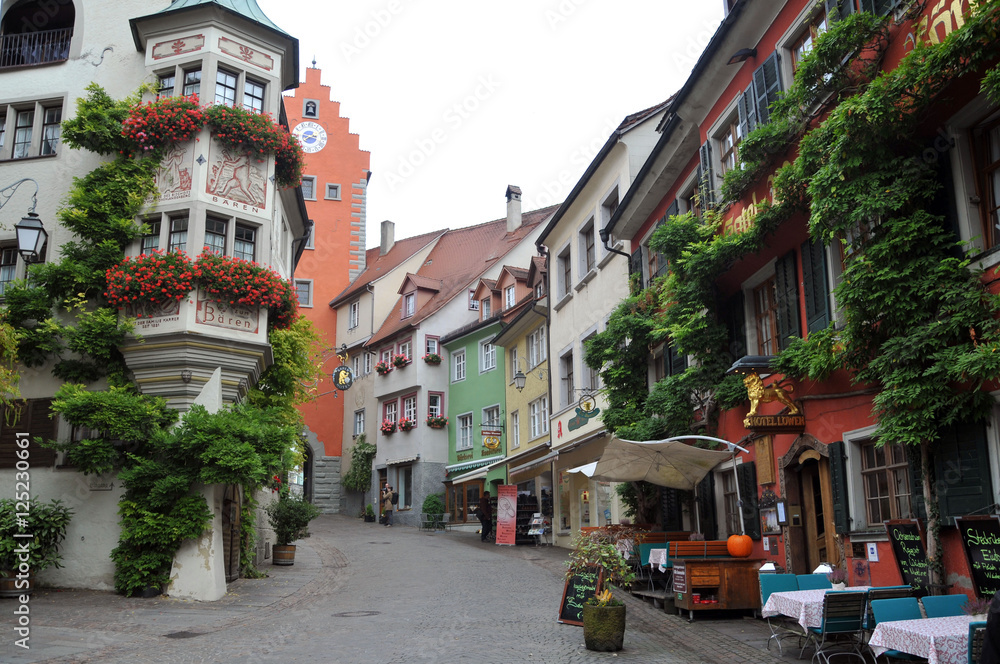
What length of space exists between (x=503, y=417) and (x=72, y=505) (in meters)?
20.1

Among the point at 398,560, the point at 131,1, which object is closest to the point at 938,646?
the point at 398,560

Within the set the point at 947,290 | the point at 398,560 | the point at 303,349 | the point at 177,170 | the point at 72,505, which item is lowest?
the point at 398,560

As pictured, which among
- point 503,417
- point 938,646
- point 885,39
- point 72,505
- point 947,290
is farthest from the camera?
point 503,417

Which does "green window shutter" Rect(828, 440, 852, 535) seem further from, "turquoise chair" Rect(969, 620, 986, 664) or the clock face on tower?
the clock face on tower

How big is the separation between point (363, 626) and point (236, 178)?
9.86 m

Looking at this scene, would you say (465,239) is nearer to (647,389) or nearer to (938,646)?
(647,389)

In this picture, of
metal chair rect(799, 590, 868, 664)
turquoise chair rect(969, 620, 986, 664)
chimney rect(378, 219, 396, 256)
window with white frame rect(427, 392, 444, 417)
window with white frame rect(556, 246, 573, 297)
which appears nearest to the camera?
turquoise chair rect(969, 620, 986, 664)

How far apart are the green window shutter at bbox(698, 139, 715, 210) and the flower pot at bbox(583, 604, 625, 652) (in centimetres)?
811

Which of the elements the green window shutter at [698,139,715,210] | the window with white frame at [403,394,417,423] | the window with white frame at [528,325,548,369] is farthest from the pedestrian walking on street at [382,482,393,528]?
the green window shutter at [698,139,715,210]

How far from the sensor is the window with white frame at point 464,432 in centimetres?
3762

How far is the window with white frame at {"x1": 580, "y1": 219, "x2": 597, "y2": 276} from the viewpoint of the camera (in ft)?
81.1

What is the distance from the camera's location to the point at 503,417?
113 feet

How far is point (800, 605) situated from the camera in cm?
887

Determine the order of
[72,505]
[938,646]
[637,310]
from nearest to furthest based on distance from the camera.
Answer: [938,646]
[72,505]
[637,310]
